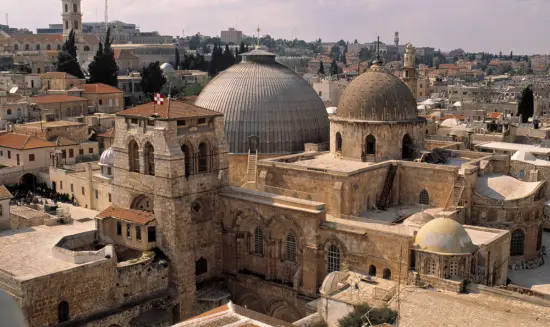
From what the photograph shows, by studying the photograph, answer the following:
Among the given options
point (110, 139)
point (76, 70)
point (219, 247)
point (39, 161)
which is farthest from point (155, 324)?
point (76, 70)

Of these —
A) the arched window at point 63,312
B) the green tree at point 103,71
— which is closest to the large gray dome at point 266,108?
the arched window at point 63,312

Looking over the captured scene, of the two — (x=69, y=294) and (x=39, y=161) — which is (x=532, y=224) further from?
(x=39, y=161)

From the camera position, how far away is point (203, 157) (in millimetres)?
24531

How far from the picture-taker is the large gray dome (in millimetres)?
29266

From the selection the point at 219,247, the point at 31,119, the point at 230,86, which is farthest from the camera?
the point at 31,119

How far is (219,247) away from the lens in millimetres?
25484

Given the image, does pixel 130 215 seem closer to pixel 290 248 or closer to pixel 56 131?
pixel 290 248

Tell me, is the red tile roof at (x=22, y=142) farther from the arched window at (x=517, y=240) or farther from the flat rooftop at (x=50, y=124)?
the arched window at (x=517, y=240)

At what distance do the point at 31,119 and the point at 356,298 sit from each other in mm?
36895

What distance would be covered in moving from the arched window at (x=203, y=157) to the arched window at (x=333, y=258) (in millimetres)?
5878

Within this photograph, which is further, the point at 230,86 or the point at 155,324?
the point at 230,86

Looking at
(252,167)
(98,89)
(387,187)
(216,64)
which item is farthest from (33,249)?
(216,64)

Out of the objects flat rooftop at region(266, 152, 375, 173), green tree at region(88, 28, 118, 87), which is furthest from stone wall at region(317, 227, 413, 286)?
green tree at region(88, 28, 118, 87)

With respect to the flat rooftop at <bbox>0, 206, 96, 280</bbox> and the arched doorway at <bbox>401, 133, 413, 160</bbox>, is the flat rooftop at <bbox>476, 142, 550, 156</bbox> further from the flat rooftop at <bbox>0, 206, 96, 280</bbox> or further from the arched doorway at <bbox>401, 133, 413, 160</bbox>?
the flat rooftop at <bbox>0, 206, 96, 280</bbox>
